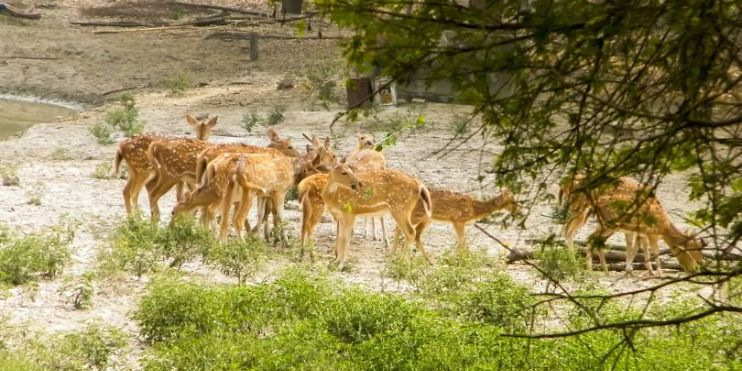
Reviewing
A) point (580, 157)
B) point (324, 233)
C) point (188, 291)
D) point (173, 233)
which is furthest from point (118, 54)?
point (580, 157)

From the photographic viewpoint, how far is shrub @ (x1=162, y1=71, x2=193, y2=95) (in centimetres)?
2593

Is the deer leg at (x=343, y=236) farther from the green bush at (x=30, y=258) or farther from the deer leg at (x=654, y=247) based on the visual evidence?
the deer leg at (x=654, y=247)

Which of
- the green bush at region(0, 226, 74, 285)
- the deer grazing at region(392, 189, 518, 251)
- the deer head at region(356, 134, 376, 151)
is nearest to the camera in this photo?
the green bush at region(0, 226, 74, 285)

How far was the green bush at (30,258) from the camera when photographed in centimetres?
1062

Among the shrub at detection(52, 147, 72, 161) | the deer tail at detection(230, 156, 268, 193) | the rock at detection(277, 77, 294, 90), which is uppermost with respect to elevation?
the rock at detection(277, 77, 294, 90)

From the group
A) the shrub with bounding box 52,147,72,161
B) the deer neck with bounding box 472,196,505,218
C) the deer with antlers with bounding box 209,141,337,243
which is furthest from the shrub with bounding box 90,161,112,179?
the deer neck with bounding box 472,196,505,218

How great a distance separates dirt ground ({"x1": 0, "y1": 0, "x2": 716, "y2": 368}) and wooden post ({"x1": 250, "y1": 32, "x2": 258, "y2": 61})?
7.5 inches

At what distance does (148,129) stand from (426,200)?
925 centimetres

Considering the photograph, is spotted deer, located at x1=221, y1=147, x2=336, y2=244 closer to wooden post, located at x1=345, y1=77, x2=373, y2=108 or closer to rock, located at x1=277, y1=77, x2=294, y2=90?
wooden post, located at x1=345, y1=77, x2=373, y2=108

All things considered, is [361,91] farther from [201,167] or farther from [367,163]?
[201,167]

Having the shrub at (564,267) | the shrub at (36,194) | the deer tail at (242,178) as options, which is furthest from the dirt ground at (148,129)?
the deer tail at (242,178)

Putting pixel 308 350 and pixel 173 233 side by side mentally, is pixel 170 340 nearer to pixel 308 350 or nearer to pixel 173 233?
pixel 308 350

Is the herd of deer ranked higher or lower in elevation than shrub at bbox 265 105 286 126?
lower

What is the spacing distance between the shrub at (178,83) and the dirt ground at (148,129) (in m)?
0.18
